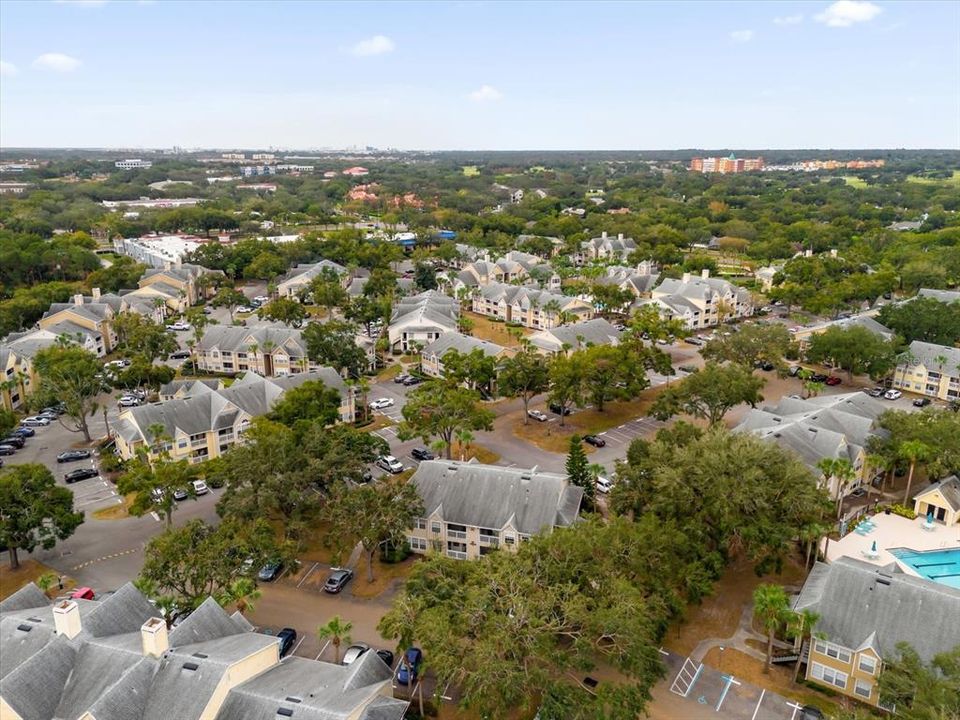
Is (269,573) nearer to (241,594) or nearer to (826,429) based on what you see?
(241,594)

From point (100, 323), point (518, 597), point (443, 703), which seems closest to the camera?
point (518, 597)

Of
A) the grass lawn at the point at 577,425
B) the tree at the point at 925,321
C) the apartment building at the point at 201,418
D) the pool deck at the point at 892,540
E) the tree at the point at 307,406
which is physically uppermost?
the tree at the point at 925,321

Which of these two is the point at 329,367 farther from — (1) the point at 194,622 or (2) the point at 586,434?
(1) the point at 194,622

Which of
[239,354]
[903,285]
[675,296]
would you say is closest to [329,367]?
[239,354]

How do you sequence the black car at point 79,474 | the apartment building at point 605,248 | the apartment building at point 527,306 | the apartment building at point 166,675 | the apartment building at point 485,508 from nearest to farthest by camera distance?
the apartment building at point 166,675 → the apartment building at point 485,508 → the black car at point 79,474 → the apartment building at point 527,306 → the apartment building at point 605,248

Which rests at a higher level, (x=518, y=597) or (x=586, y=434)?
(x=518, y=597)

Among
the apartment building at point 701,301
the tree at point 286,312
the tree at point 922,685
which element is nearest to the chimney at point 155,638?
the tree at point 922,685

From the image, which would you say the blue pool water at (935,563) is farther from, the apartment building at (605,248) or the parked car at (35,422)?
the apartment building at (605,248)
